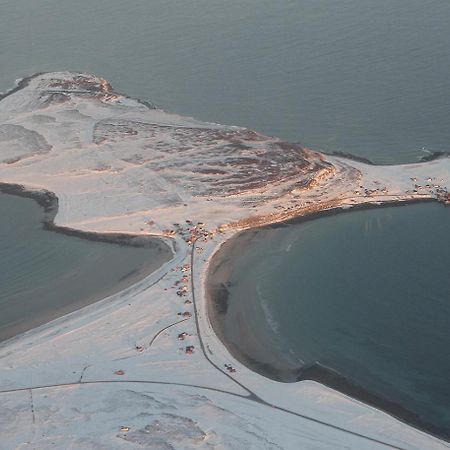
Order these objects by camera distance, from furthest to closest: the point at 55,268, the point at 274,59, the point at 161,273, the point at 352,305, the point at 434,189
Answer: the point at 274,59 → the point at 434,189 → the point at 55,268 → the point at 161,273 → the point at 352,305

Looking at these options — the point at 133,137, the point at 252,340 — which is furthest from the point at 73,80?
the point at 252,340

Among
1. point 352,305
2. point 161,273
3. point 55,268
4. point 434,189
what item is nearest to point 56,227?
point 55,268

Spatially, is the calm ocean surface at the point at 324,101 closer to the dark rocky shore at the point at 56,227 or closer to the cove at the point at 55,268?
the cove at the point at 55,268

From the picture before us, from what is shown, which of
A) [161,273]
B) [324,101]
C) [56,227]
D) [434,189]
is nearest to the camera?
[161,273]

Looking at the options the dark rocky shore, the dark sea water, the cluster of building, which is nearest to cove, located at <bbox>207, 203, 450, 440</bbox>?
the cluster of building

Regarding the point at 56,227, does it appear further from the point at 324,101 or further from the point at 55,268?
the point at 324,101
